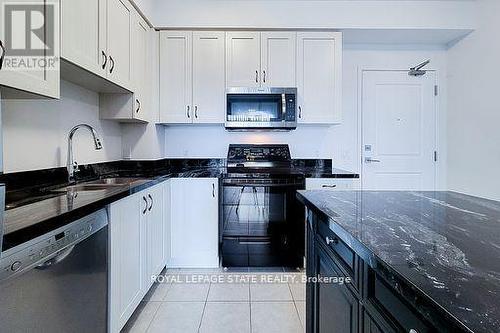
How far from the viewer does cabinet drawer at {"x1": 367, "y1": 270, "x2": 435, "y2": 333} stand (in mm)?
599

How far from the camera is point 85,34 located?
180 cm

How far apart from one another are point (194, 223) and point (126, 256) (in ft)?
3.44

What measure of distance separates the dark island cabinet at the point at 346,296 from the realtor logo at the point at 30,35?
144 centimetres

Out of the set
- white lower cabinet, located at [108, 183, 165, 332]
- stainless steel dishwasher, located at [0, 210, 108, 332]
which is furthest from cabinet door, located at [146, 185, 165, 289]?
stainless steel dishwasher, located at [0, 210, 108, 332]

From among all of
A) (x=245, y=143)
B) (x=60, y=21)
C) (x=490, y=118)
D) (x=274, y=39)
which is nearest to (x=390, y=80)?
(x=490, y=118)

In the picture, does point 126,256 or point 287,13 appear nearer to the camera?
point 126,256

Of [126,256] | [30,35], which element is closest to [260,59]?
[30,35]

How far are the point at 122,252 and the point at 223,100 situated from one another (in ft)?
6.14

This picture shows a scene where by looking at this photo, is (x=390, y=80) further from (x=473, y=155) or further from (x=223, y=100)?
(x=223, y=100)

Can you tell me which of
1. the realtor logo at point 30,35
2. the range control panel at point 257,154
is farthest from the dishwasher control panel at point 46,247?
the range control panel at point 257,154

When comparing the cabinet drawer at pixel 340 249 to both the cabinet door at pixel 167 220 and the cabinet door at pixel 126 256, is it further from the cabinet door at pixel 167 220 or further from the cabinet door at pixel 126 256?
the cabinet door at pixel 167 220

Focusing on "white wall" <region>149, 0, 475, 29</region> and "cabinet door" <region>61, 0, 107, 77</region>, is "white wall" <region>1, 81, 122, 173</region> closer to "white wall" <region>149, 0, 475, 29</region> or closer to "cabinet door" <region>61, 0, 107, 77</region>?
"cabinet door" <region>61, 0, 107, 77</region>

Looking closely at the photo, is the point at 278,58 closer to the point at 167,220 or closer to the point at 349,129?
the point at 349,129

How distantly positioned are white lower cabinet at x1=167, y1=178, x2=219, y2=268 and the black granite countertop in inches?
4.6
